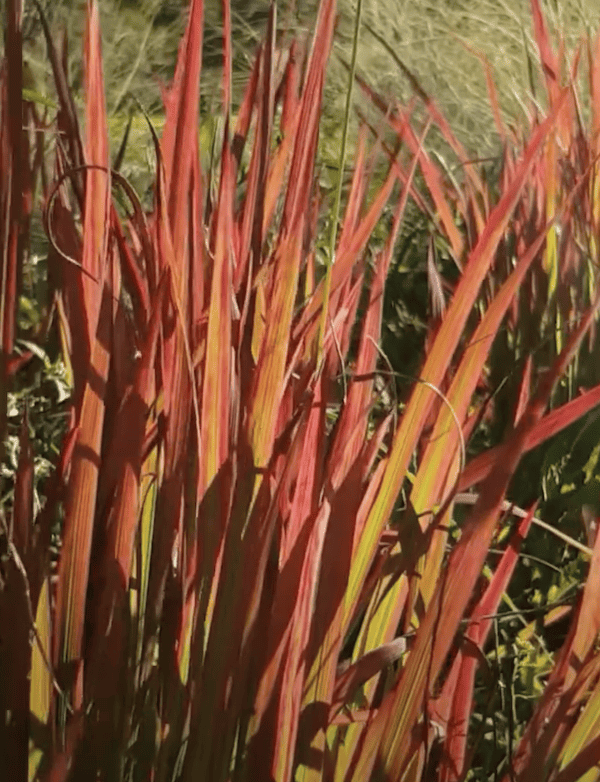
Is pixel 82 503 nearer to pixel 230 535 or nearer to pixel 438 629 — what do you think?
pixel 230 535

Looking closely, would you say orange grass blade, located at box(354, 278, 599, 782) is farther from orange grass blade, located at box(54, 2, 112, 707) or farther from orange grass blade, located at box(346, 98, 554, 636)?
orange grass blade, located at box(54, 2, 112, 707)

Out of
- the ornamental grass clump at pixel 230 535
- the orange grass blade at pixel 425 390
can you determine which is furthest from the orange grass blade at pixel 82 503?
the orange grass blade at pixel 425 390

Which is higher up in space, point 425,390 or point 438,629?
point 425,390

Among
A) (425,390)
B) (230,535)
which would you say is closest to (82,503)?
(230,535)

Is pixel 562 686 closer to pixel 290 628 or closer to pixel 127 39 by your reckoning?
pixel 290 628

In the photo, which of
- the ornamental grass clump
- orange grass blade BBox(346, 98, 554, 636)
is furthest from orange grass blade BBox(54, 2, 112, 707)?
orange grass blade BBox(346, 98, 554, 636)

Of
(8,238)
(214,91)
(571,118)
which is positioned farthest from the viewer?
(214,91)

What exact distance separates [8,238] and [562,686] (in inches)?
15.2

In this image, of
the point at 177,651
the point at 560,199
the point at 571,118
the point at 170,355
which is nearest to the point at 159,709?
the point at 177,651

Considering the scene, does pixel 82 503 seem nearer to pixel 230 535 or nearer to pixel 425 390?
pixel 230 535

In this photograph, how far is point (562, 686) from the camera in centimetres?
68

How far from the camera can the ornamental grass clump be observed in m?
0.59

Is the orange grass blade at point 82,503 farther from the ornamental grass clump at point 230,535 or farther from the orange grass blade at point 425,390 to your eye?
the orange grass blade at point 425,390

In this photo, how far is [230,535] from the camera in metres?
0.58
